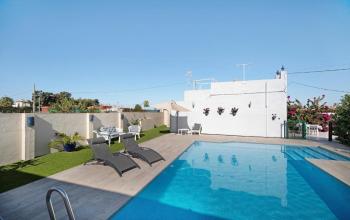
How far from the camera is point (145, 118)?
963 inches

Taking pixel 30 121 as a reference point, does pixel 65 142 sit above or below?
below

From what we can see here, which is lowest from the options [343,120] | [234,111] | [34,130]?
[34,130]

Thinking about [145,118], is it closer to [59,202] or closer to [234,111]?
[234,111]

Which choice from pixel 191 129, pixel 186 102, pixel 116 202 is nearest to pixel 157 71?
pixel 186 102

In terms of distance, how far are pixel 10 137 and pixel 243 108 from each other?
16.5 m

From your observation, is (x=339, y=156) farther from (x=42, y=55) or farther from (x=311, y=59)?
(x=42, y=55)

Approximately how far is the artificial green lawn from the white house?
1199cm

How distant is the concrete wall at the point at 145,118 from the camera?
1960 centimetres

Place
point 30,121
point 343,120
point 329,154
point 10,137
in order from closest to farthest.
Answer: point 10,137 < point 30,121 < point 329,154 < point 343,120

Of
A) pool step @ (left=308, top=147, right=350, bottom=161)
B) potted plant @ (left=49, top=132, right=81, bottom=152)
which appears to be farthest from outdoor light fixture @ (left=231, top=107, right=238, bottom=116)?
potted plant @ (left=49, top=132, right=81, bottom=152)

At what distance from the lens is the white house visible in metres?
17.8

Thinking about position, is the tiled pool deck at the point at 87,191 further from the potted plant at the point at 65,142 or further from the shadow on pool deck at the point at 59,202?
the potted plant at the point at 65,142

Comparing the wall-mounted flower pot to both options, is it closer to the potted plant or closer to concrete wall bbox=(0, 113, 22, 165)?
the potted plant

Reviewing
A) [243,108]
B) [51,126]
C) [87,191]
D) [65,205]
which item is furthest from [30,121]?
[243,108]
